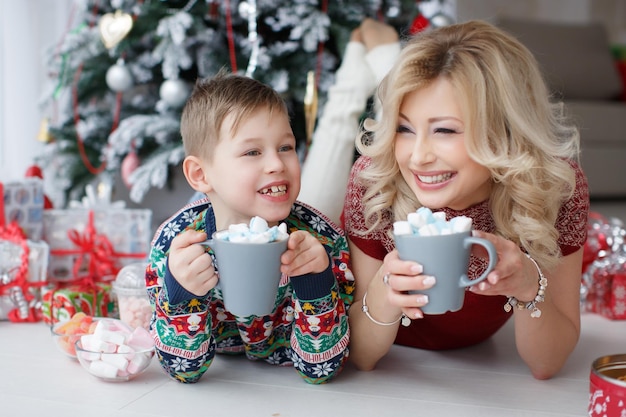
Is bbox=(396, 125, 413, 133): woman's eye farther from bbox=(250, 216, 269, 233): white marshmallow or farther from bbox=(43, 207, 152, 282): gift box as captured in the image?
bbox=(43, 207, 152, 282): gift box

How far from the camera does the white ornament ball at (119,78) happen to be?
7.64 feet

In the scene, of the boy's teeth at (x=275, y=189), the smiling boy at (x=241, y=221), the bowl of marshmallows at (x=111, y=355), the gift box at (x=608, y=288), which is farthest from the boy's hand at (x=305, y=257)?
the gift box at (x=608, y=288)

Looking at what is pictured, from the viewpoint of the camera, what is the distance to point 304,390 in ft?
3.84

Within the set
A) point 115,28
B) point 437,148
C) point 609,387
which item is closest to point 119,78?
point 115,28

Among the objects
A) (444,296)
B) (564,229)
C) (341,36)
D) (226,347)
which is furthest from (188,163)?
(341,36)

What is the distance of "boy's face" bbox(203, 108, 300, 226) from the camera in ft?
3.67

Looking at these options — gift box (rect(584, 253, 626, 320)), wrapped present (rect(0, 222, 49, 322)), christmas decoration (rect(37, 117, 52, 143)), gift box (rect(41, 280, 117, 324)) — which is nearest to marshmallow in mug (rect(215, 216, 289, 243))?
gift box (rect(41, 280, 117, 324))

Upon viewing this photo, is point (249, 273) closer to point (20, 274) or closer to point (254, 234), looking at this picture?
point (254, 234)

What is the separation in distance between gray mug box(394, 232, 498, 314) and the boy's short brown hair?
371 millimetres

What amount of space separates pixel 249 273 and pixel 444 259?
258 millimetres

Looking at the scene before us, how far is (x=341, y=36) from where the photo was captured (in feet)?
7.57

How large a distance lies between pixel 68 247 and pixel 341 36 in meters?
1.10

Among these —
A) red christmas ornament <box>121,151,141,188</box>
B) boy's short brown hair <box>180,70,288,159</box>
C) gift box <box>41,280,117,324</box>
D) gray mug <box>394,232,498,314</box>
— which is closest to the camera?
gray mug <box>394,232,498,314</box>

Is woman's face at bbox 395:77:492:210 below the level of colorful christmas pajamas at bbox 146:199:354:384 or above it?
above
